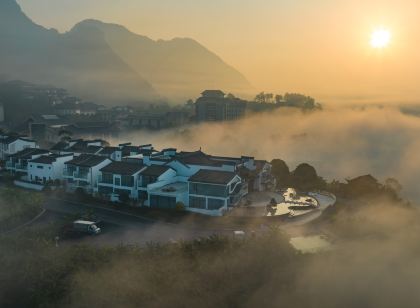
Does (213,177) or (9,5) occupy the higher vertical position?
(9,5)

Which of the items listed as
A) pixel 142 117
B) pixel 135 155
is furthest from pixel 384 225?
pixel 142 117

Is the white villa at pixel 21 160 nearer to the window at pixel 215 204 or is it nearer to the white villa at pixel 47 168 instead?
the white villa at pixel 47 168

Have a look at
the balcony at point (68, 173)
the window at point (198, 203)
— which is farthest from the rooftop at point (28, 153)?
the window at point (198, 203)

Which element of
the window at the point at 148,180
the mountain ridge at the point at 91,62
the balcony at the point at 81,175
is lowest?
the balcony at the point at 81,175

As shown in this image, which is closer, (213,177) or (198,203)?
(198,203)

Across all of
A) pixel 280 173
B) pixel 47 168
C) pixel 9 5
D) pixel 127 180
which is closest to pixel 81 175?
pixel 47 168

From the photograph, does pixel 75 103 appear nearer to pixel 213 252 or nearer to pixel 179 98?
pixel 213 252

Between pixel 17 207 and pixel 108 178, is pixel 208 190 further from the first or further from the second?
pixel 17 207

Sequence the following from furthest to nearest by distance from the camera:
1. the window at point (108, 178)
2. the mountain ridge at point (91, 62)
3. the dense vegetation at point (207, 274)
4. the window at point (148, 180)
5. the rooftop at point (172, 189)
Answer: the mountain ridge at point (91, 62) → the window at point (108, 178) → the window at point (148, 180) → the rooftop at point (172, 189) → the dense vegetation at point (207, 274)

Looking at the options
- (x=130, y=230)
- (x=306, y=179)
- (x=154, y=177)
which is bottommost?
(x=130, y=230)

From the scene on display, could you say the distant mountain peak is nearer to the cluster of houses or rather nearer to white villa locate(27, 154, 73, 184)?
the cluster of houses
